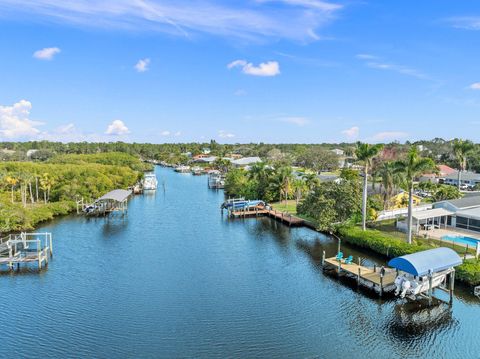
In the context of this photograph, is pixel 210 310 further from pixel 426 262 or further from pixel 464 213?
pixel 464 213

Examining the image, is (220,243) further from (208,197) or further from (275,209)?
(208,197)

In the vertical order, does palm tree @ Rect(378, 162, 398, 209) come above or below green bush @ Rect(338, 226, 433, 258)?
above

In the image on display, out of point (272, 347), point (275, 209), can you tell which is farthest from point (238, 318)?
point (275, 209)

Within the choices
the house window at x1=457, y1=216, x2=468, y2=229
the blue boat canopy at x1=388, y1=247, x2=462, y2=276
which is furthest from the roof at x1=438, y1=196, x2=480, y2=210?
the blue boat canopy at x1=388, y1=247, x2=462, y2=276

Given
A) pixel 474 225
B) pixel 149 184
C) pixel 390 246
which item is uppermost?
pixel 149 184

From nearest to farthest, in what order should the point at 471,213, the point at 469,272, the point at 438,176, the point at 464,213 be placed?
the point at 469,272
the point at 471,213
the point at 464,213
the point at 438,176

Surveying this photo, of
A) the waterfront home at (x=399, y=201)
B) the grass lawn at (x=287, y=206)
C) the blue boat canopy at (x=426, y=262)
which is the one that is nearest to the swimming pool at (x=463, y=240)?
the blue boat canopy at (x=426, y=262)

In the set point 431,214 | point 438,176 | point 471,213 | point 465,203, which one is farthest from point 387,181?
point 438,176

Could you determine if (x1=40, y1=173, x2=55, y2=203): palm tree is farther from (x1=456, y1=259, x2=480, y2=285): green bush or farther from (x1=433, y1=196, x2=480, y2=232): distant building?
(x1=456, y1=259, x2=480, y2=285): green bush
